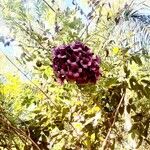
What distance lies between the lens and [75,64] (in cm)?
122

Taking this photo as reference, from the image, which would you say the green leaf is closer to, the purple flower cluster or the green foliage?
the green foliage

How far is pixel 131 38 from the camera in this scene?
151cm

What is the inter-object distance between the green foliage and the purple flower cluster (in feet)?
0.30

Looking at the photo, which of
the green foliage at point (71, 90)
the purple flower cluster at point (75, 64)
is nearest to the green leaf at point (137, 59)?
the green foliage at point (71, 90)

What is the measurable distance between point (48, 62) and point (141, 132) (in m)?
0.38

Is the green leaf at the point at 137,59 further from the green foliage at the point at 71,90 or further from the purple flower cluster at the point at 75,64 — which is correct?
the purple flower cluster at the point at 75,64

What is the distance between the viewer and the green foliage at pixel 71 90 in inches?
53.9

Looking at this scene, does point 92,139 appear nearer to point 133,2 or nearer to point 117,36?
point 117,36

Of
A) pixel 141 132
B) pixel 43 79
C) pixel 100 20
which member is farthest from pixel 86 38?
pixel 141 132

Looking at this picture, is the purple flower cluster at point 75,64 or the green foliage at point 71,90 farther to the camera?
the green foliage at point 71,90

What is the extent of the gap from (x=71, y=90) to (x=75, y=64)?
0.77 feet

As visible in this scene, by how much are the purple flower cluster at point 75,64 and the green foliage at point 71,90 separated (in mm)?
91

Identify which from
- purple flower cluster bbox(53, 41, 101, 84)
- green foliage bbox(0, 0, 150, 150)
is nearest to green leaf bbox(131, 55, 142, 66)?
green foliage bbox(0, 0, 150, 150)

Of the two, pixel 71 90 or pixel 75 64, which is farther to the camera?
pixel 71 90
